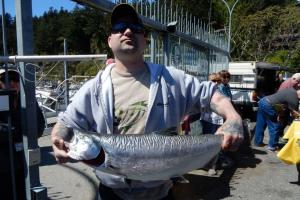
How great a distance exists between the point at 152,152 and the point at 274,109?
8.81 metres

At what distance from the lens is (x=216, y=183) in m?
7.20

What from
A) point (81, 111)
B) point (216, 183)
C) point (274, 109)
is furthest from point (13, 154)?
point (274, 109)

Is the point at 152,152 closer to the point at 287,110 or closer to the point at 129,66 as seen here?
the point at 129,66

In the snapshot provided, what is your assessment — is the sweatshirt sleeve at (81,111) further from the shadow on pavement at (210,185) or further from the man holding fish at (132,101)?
the shadow on pavement at (210,185)

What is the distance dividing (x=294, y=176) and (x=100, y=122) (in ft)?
21.4

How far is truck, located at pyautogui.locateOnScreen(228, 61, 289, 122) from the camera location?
16.5m

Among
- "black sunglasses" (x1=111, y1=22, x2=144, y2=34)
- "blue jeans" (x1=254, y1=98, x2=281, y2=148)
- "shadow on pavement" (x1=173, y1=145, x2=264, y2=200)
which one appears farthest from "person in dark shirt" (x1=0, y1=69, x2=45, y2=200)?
"blue jeans" (x1=254, y1=98, x2=281, y2=148)

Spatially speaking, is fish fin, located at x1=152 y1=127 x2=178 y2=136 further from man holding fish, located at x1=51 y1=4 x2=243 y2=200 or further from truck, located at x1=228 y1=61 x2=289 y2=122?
truck, located at x1=228 y1=61 x2=289 y2=122

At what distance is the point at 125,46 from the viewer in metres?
2.30

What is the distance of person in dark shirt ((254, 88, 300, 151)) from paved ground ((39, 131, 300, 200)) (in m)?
1.50

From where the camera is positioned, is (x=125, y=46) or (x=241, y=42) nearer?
(x=125, y=46)

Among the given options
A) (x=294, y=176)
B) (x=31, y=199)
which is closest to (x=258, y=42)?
(x=294, y=176)

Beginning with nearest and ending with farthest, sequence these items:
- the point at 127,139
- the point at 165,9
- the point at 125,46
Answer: the point at 127,139
the point at 125,46
the point at 165,9

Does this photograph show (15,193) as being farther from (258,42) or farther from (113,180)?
(258,42)
